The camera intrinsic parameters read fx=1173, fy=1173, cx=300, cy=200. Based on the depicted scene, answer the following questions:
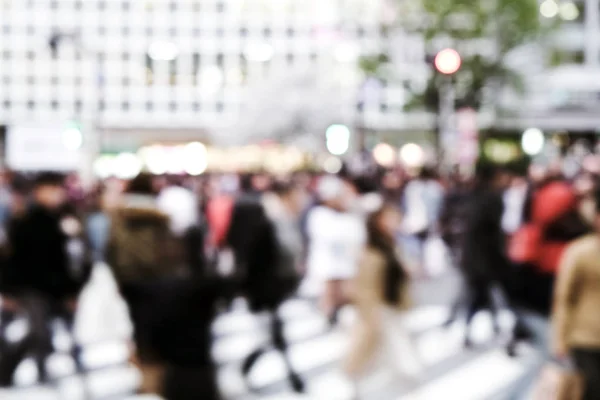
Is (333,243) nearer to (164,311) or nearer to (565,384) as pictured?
(565,384)

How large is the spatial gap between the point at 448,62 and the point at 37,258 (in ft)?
13.5

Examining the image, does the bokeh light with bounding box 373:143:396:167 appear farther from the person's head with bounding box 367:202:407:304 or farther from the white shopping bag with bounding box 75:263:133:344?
the person's head with bounding box 367:202:407:304

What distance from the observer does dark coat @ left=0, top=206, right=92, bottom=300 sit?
31.8 ft

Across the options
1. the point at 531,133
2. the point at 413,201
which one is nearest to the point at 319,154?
the point at 531,133

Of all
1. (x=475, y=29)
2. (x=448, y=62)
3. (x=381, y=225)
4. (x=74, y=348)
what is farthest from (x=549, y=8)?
(x=381, y=225)

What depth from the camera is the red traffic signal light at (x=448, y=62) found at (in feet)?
35.7

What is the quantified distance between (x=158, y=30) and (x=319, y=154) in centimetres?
2327

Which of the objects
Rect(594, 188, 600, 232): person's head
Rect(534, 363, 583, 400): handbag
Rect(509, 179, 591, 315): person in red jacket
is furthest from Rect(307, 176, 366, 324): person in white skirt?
Rect(594, 188, 600, 232): person's head

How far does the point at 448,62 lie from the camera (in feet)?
35.7

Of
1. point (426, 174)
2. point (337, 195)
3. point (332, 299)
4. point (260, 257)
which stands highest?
point (337, 195)

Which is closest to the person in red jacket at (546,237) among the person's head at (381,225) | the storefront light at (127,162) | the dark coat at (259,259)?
the person's head at (381,225)

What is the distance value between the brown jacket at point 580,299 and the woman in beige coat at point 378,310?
210 centimetres

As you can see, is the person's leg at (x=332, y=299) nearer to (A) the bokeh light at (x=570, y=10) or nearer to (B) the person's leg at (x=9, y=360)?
(B) the person's leg at (x=9, y=360)

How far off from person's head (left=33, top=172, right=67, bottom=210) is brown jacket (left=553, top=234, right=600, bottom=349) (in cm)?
507
